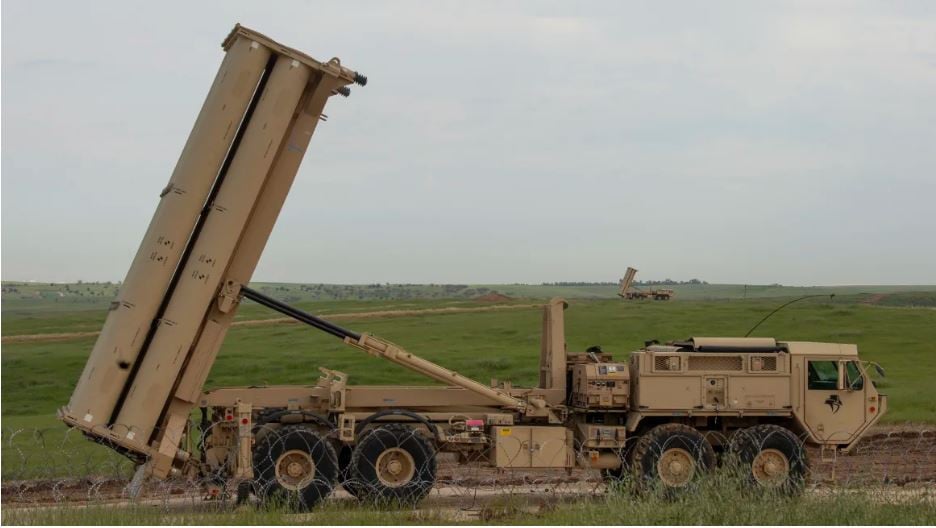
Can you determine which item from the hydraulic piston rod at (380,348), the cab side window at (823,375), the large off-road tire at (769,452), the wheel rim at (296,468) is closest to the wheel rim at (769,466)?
the large off-road tire at (769,452)

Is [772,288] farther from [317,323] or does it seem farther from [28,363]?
[317,323]

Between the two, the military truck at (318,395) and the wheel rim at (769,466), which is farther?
the wheel rim at (769,466)

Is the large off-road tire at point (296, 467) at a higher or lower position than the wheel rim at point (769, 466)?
lower

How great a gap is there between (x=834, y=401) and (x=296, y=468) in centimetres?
836

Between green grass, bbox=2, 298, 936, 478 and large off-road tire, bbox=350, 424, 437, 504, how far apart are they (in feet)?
25.5

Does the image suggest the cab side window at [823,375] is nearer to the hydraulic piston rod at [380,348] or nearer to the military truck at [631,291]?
the military truck at [631,291]

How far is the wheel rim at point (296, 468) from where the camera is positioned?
15.6m

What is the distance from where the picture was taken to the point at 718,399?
16.5 meters

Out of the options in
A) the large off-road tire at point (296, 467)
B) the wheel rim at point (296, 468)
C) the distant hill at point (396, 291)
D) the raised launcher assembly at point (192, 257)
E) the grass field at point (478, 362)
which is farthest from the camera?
the distant hill at point (396, 291)

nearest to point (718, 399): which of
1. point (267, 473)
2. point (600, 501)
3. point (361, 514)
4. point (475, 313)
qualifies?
point (600, 501)

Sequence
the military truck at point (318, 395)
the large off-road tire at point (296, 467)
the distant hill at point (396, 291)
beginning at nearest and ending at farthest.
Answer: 1. the military truck at point (318, 395)
2. the large off-road tire at point (296, 467)
3. the distant hill at point (396, 291)

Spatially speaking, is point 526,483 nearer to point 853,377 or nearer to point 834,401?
point 834,401

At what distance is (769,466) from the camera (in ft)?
53.5

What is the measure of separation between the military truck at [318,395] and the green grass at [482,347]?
6.26 m
